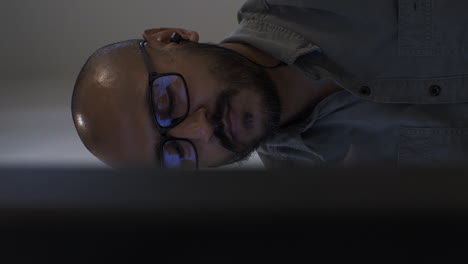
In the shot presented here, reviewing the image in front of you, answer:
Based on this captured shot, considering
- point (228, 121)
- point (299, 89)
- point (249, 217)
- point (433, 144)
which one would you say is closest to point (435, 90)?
point (433, 144)

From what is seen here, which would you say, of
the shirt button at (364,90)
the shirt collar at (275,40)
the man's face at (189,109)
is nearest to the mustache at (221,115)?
the man's face at (189,109)

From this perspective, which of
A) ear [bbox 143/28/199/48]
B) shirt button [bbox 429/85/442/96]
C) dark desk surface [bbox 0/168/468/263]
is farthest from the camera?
ear [bbox 143/28/199/48]

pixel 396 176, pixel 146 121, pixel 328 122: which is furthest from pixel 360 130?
pixel 396 176

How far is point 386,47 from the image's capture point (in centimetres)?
95

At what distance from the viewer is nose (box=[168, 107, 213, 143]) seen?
94 cm

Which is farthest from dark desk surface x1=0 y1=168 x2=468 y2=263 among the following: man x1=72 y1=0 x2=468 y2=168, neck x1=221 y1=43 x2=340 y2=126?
neck x1=221 y1=43 x2=340 y2=126

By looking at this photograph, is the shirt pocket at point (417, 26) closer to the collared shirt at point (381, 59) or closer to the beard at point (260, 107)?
the collared shirt at point (381, 59)

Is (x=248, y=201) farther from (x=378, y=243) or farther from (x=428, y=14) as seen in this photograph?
(x=428, y=14)

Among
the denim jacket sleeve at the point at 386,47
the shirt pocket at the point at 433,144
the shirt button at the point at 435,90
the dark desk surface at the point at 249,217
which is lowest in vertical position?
the shirt pocket at the point at 433,144

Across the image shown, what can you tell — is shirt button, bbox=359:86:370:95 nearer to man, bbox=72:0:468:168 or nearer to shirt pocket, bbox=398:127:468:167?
man, bbox=72:0:468:168

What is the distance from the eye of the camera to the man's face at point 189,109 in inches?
37.4

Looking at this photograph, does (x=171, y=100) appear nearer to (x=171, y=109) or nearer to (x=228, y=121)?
(x=171, y=109)

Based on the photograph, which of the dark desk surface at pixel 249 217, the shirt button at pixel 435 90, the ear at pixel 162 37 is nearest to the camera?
the dark desk surface at pixel 249 217

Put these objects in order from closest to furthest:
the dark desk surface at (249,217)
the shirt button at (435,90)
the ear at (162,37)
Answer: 1. the dark desk surface at (249,217)
2. the shirt button at (435,90)
3. the ear at (162,37)
